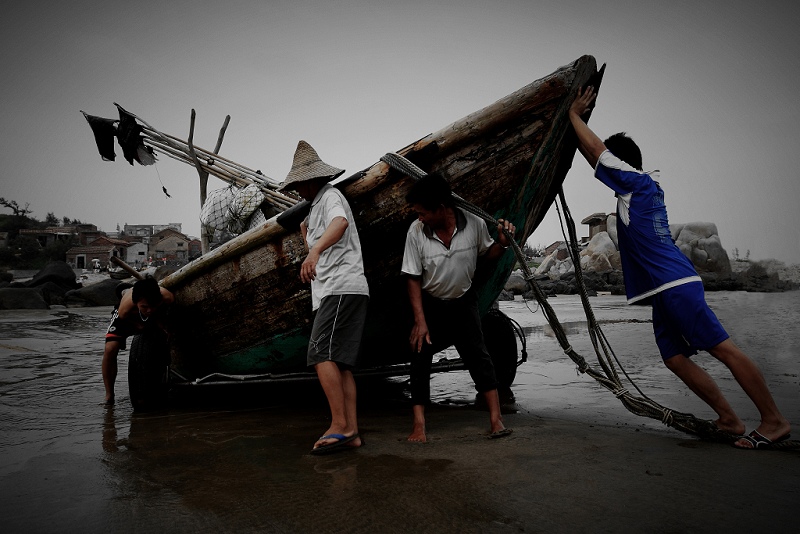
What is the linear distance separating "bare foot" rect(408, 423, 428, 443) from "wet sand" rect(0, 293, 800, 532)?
6 centimetres

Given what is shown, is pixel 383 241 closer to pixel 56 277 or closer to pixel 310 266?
pixel 310 266

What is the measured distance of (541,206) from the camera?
3.64m

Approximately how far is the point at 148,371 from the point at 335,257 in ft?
6.83

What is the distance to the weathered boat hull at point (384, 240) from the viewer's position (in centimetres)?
303

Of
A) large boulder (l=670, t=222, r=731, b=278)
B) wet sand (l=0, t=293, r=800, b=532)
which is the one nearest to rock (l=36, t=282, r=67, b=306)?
wet sand (l=0, t=293, r=800, b=532)

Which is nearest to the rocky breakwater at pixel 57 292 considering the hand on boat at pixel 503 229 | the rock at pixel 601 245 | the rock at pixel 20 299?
the rock at pixel 20 299

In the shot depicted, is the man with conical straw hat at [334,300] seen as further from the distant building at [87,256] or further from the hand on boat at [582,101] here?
the distant building at [87,256]

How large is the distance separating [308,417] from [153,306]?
1.54m

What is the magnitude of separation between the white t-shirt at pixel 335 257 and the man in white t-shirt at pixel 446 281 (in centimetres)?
29

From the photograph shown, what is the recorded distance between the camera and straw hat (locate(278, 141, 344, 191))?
9.71ft

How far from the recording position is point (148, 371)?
388 centimetres

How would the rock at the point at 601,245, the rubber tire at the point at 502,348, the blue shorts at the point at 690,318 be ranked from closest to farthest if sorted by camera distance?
the blue shorts at the point at 690,318 → the rubber tire at the point at 502,348 → the rock at the point at 601,245

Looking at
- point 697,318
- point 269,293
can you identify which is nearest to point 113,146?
point 269,293

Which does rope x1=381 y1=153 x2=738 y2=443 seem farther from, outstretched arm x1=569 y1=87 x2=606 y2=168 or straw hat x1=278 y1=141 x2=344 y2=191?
outstretched arm x1=569 y1=87 x2=606 y2=168
